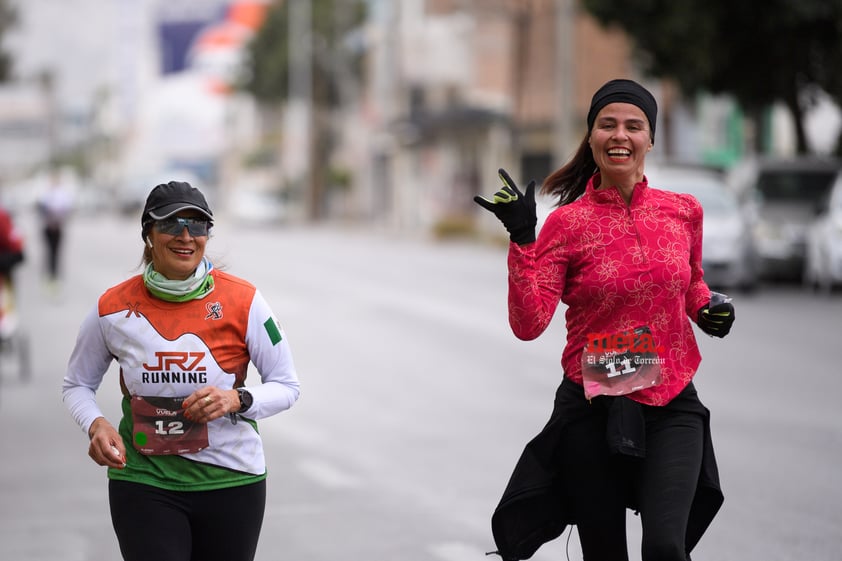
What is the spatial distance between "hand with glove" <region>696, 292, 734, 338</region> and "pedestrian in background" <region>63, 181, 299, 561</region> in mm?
1281

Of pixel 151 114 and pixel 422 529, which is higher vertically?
pixel 422 529

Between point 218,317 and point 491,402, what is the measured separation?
316 inches

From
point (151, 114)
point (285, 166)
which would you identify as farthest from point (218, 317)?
point (151, 114)

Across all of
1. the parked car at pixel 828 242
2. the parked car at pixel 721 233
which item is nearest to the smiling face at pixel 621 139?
the parked car at pixel 721 233

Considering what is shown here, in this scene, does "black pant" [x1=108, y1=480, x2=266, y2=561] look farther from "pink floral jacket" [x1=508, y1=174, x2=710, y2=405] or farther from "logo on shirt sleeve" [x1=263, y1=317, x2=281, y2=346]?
"pink floral jacket" [x1=508, y1=174, x2=710, y2=405]

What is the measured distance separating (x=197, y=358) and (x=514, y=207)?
97cm

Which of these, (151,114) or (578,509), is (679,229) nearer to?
(578,509)

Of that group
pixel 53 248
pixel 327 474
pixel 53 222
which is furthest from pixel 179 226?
pixel 53 222

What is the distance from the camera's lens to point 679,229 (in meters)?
4.59

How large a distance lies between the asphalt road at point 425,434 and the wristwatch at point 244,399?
0.95 feet

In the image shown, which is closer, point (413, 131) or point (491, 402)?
point (491, 402)

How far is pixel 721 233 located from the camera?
22.6 metres

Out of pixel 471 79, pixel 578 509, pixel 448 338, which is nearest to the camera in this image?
pixel 578 509

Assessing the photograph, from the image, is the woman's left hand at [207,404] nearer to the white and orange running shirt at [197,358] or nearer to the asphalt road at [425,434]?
the white and orange running shirt at [197,358]
